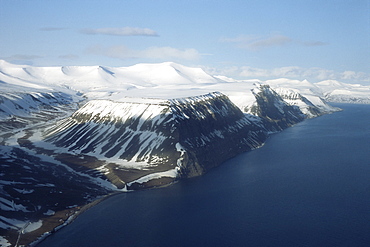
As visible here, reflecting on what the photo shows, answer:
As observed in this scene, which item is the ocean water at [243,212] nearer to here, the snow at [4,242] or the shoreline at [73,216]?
the shoreline at [73,216]

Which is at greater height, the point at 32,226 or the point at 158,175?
the point at 158,175

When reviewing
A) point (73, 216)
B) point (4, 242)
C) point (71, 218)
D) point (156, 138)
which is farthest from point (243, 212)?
point (156, 138)

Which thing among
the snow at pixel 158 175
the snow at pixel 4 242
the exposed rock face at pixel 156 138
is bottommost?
the snow at pixel 4 242

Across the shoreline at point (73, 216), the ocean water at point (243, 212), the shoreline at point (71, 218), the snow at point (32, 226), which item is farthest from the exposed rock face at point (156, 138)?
the snow at point (32, 226)

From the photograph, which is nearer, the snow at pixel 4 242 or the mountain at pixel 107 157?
the snow at pixel 4 242

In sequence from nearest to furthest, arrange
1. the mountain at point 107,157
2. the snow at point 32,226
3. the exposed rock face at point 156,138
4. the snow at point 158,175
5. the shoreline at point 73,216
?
1. the shoreline at point 73,216
2. the snow at point 32,226
3. the mountain at point 107,157
4. the snow at point 158,175
5. the exposed rock face at point 156,138

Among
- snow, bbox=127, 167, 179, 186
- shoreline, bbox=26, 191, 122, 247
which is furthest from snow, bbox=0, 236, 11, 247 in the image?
snow, bbox=127, 167, 179, 186

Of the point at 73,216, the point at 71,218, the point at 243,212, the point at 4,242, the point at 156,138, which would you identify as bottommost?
the point at 4,242

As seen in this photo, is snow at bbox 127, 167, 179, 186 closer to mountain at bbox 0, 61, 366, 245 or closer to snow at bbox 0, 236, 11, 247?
mountain at bbox 0, 61, 366, 245

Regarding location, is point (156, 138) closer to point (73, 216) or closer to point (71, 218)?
point (73, 216)
